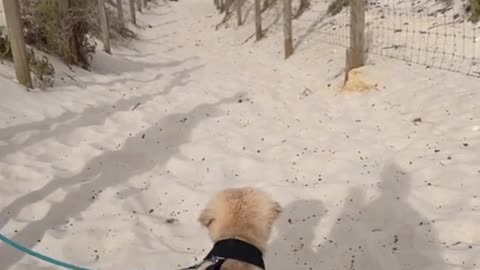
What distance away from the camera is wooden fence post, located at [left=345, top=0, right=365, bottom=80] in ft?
27.7

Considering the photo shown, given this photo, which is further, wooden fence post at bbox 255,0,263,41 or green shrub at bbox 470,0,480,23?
wooden fence post at bbox 255,0,263,41

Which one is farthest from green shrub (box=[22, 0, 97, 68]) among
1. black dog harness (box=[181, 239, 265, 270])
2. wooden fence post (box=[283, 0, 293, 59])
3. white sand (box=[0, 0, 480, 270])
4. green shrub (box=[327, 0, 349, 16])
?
black dog harness (box=[181, 239, 265, 270])

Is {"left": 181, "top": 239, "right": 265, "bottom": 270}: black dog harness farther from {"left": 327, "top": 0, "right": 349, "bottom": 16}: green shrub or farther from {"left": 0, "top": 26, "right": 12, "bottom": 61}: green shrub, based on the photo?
{"left": 327, "top": 0, "right": 349, "bottom": 16}: green shrub

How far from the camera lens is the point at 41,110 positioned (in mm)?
6988

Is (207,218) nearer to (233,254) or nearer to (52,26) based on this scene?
(233,254)

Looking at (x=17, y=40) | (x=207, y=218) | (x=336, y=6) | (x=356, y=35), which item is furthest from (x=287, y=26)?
(x=207, y=218)

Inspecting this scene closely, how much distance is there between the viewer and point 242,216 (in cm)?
243

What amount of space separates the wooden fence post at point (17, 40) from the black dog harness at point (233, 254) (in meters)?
6.08

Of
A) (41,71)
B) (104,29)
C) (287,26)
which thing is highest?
(41,71)

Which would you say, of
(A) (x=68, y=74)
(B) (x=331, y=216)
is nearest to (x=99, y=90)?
(A) (x=68, y=74)

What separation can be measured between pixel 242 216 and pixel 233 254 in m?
0.26

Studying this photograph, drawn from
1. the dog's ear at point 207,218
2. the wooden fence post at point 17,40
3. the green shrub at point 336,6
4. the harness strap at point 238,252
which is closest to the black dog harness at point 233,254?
the harness strap at point 238,252

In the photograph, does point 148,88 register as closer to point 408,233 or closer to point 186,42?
point 408,233

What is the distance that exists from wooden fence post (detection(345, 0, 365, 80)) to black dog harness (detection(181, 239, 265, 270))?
6596 millimetres
